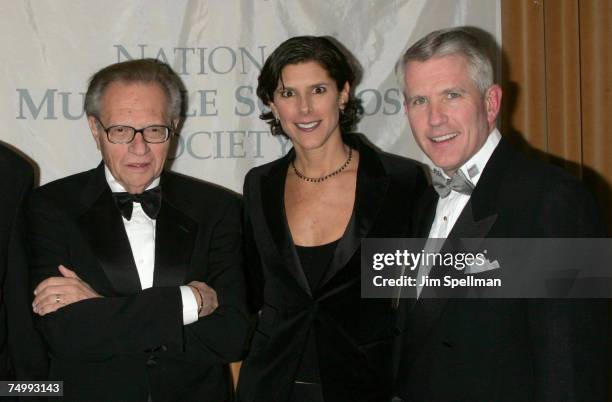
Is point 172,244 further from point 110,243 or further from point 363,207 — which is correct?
point 363,207

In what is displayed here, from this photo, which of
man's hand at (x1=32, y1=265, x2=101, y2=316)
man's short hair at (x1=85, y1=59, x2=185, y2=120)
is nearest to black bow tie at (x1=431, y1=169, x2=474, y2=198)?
man's short hair at (x1=85, y1=59, x2=185, y2=120)

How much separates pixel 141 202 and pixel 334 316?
724mm

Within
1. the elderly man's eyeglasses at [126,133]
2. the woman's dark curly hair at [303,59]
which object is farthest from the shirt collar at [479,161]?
the elderly man's eyeglasses at [126,133]

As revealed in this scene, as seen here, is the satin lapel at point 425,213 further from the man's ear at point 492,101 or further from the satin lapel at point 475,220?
the man's ear at point 492,101

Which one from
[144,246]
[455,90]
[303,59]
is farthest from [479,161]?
[144,246]

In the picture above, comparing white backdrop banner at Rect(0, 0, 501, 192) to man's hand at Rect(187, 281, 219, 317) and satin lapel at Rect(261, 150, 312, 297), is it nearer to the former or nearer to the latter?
satin lapel at Rect(261, 150, 312, 297)

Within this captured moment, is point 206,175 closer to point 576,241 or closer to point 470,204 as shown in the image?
point 470,204

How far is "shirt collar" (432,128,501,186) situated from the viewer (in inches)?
78.3

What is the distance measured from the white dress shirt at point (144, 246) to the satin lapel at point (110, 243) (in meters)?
0.03

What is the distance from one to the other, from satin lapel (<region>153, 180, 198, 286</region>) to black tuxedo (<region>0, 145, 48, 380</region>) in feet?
1.28

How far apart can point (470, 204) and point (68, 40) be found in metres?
2.04

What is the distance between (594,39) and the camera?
3.34 m

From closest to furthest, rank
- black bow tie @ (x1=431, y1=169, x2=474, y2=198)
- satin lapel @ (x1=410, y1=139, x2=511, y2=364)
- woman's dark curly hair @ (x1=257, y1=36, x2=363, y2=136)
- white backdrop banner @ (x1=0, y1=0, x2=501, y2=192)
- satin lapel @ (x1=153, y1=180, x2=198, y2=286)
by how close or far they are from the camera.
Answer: satin lapel @ (x1=410, y1=139, x2=511, y2=364) → black bow tie @ (x1=431, y1=169, x2=474, y2=198) → satin lapel @ (x1=153, y1=180, x2=198, y2=286) → woman's dark curly hair @ (x1=257, y1=36, x2=363, y2=136) → white backdrop banner @ (x1=0, y1=0, x2=501, y2=192)

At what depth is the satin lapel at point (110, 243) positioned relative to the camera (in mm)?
2217
